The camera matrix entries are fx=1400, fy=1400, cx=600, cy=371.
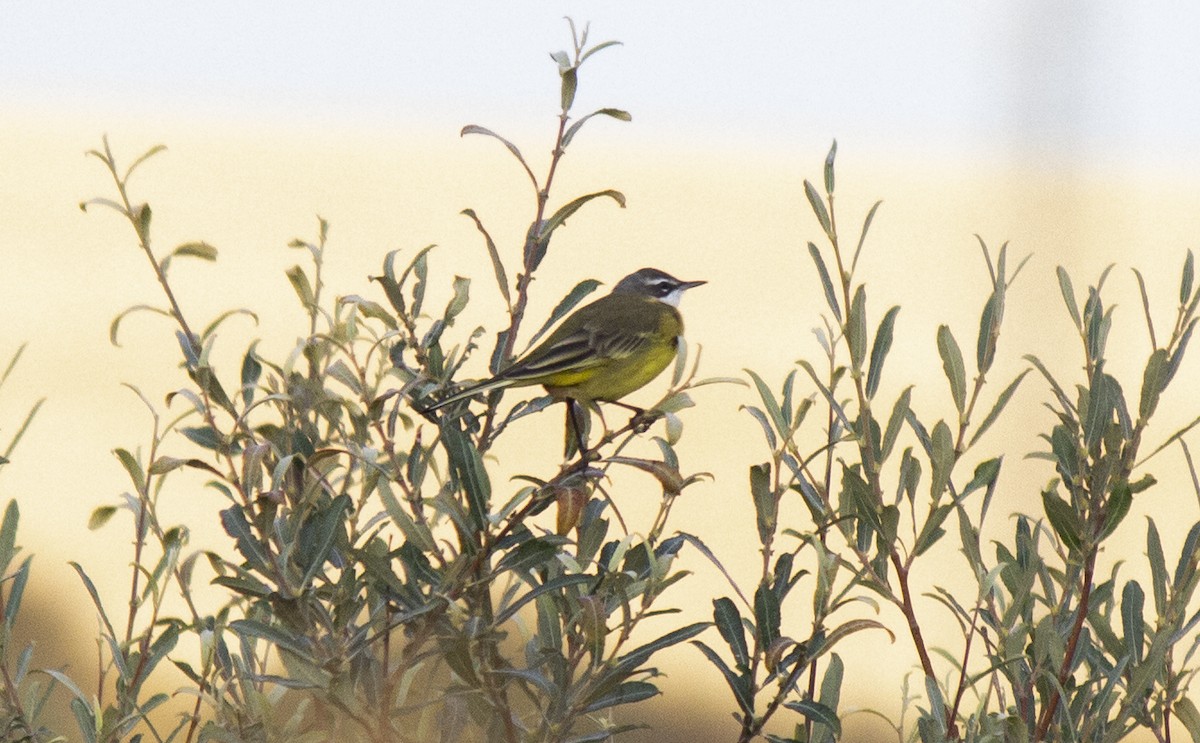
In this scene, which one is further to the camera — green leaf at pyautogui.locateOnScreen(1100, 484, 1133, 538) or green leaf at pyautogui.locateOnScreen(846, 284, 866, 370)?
green leaf at pyautogui.locateOnScreen(846, 284, 866, 370)

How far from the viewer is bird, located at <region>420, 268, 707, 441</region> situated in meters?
3.13

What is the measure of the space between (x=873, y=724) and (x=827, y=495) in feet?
14.0

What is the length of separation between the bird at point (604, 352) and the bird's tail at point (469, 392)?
8.8 inches

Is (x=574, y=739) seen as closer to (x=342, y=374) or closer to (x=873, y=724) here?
(x=342, y=374)

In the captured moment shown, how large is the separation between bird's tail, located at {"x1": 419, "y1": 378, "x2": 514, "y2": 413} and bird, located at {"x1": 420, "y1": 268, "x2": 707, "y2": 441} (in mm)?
225

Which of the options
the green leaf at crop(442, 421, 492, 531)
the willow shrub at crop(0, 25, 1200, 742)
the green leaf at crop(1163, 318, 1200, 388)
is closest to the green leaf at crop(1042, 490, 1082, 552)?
the willow shrub at crop(0, 25, 1200, 742)

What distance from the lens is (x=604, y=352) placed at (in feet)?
11.2

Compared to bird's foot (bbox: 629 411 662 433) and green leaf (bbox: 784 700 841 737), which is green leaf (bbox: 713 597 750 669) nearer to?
green leaf (bbox: 784 700 841 737)

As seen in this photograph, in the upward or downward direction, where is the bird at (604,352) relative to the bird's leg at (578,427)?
upward

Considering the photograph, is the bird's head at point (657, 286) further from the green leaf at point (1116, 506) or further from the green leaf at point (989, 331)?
the green leaf at point (1116, 506)

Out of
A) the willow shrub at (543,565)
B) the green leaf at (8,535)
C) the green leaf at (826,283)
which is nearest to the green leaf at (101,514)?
the willow shrub at (543,565)

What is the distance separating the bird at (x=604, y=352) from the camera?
3.13 m

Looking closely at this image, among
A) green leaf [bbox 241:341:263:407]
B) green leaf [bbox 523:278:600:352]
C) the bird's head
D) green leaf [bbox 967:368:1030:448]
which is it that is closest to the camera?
green leaf [bbox 967:368:1030:448]

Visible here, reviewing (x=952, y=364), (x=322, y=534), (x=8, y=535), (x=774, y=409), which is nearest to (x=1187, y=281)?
(x=952, y=364)
